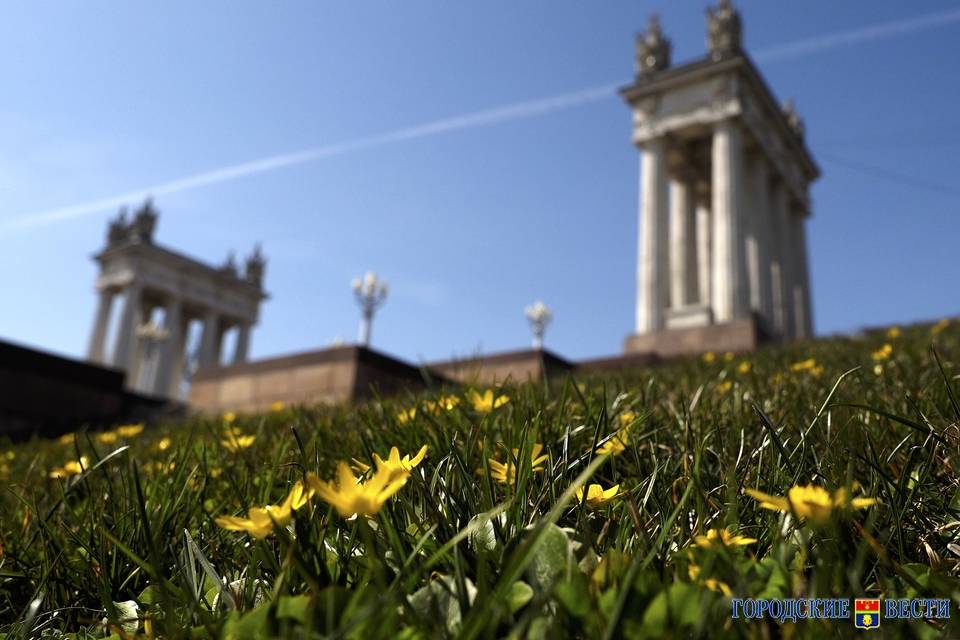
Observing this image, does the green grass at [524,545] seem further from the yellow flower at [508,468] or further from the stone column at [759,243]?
the stone column at [759,243]

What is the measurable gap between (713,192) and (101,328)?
2162 inches

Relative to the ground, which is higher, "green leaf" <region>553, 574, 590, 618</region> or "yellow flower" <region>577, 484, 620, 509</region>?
"yellow flower" <region>577, 484, 620, 509</region>

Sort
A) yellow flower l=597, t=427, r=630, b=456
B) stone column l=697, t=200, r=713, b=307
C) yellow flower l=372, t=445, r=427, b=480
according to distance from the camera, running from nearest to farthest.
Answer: yellow flower l=372, t=445, r=427, b=480, yellow flower l=597, t=427, r=630, b=456, stone column l=697, t=200, r=713, b=307

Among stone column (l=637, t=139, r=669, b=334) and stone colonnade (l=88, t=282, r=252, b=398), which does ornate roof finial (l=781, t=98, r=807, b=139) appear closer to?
stone column (l=637, t=139, r=669, b=334)

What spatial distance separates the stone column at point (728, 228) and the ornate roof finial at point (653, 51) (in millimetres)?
5970

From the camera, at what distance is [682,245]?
30.0 meters

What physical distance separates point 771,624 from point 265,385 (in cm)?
1134

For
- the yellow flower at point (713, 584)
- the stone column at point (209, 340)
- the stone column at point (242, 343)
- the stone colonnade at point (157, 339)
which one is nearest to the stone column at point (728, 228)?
the yellow flower at point (713, 584)

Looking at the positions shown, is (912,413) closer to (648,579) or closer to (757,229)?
(648,579)

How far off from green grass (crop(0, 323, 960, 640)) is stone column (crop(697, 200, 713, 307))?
27233 mm

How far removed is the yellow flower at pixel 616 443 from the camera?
4.94 ft

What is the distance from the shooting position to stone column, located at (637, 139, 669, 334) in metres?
28.0

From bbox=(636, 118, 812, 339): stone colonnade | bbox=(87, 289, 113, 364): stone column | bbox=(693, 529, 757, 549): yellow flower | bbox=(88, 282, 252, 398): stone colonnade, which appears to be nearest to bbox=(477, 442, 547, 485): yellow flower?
bbox=(693, 529, 757, 549): yellow flower

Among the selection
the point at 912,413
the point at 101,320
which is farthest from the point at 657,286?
the point at 101,320
